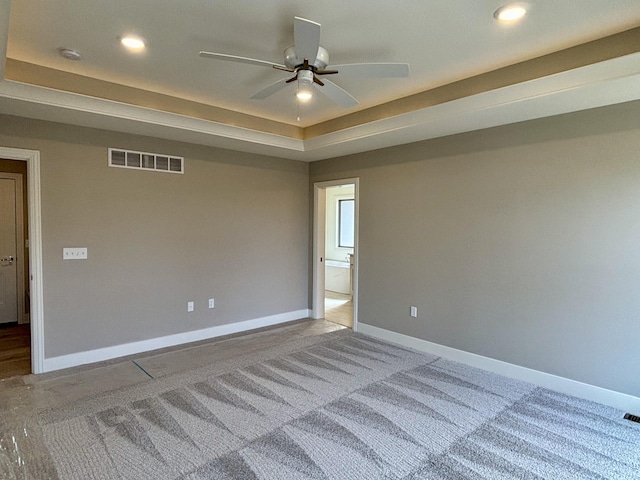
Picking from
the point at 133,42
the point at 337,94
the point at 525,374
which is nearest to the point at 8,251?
the point at 133,42

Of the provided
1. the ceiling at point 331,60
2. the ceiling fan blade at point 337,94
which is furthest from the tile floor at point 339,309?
the ceiling fan blade at point 337,94

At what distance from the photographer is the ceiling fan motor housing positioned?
234 centimetres

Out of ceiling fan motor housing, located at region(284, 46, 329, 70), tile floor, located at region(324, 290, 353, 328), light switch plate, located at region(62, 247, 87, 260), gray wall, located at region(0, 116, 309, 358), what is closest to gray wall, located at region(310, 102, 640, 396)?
tile floor, located at region(324, 290, 353, 328)

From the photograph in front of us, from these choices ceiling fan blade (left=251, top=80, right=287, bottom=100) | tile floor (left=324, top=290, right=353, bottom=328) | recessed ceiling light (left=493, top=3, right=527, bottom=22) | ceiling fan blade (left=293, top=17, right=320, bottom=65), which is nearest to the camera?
ceiling fan blade (left=293, top=17, right=320, bottom=65)

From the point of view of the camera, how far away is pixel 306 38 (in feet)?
6.53

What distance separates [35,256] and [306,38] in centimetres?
329

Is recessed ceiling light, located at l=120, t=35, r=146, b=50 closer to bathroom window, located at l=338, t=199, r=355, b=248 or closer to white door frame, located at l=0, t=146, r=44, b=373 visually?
white door frame, located at l=0, t=146, r=44, b=373

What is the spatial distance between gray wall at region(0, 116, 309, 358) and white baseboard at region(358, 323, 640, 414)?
6.52 feet

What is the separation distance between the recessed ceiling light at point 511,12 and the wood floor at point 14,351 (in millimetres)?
5013

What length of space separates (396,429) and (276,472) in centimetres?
93

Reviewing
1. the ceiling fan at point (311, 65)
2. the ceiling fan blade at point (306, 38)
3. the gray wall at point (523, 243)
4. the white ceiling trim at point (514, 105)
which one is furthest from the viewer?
the gray wall at point (523, 243)

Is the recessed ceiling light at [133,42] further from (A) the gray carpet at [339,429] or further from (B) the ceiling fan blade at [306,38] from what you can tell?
(A) the gray carpet at [339,429]

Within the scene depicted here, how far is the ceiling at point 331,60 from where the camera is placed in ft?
7.30

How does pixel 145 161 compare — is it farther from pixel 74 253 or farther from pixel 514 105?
pixel 514 105
